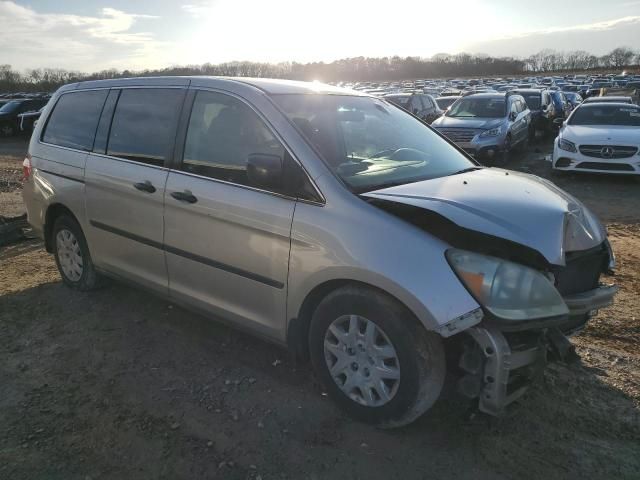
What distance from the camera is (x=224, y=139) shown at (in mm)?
3361

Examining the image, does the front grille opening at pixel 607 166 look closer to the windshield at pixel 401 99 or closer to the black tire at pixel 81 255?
the windshield at pixel 401 99

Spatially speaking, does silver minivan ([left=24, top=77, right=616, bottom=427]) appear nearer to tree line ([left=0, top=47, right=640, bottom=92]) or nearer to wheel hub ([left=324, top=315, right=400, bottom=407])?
wheel hub ([left=324, top=315, right=400, bottom=407])

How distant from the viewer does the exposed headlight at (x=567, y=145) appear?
1060 cm

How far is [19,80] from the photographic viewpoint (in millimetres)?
61906

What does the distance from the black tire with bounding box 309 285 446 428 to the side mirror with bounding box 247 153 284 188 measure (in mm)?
719

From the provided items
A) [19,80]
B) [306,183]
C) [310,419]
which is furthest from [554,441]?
[19,80]

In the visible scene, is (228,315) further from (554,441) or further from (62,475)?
(554,441)

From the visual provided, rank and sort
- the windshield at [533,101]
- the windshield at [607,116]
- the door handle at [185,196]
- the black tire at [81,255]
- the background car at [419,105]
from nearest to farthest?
the door handle at [185,196] → the black tire at [81,255] → the windshield at [607,116] → the background car at [419,105] → the windshield at [533,101]

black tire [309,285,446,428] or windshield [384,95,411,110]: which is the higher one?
windshield [384,95,411,110]

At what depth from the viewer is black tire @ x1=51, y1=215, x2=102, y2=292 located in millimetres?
4554

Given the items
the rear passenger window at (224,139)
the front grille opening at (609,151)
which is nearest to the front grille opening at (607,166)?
the front grille opening at (609,151)

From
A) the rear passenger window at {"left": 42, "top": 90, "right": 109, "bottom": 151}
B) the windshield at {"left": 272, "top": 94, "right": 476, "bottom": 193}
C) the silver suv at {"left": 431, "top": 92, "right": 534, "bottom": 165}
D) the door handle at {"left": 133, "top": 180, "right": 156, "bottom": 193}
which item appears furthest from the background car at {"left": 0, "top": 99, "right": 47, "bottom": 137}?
the windshield at {"left": 272, "top": 94, "right": 476, "bottom": 193}

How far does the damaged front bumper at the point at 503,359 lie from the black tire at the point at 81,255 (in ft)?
11.2

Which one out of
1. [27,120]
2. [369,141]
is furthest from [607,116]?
[27,120]
